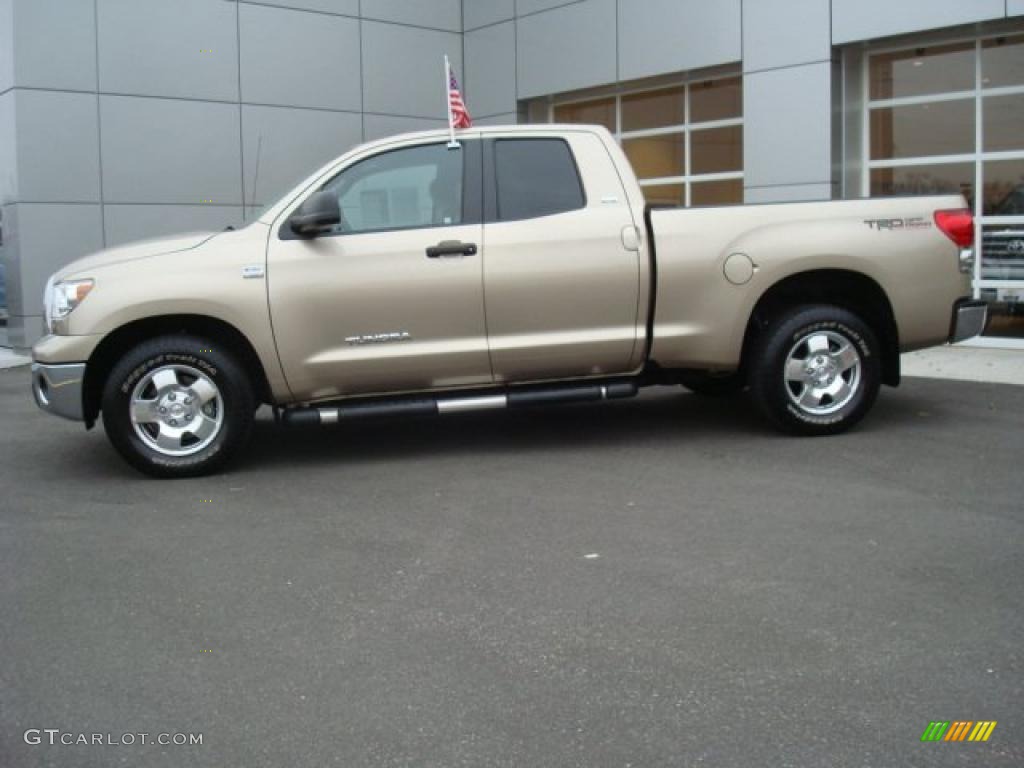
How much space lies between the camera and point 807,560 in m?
4.88

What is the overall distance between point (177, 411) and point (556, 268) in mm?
2413

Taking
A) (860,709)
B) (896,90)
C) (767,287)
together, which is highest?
(896,90)

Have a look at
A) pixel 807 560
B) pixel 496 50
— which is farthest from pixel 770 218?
pixel 496 50

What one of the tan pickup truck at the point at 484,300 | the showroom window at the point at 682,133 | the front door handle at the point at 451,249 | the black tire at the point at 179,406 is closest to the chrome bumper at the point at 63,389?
the tan pickup truck at the point at 484,300

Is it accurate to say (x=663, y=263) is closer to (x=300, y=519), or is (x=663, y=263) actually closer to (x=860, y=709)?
(x=300, y=519)

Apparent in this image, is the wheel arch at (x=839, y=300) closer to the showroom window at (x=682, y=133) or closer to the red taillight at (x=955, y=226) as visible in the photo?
the red taillight at (x=955, y=226)

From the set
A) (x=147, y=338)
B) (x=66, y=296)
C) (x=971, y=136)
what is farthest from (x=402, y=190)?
(x=971, y=136)

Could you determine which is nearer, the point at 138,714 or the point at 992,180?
the point at 138,714

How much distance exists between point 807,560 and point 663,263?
2.73 m

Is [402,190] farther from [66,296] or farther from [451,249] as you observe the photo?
[66,296]

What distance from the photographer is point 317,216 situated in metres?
6.68

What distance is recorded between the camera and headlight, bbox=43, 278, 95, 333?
265 inches

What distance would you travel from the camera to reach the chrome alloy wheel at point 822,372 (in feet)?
24.2

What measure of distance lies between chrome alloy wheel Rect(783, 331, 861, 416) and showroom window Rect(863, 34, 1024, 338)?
627 centimetres
